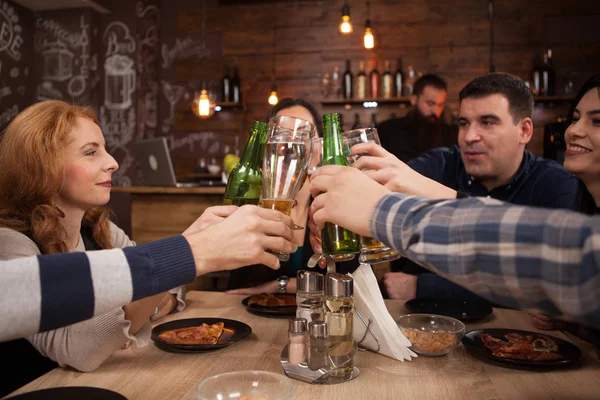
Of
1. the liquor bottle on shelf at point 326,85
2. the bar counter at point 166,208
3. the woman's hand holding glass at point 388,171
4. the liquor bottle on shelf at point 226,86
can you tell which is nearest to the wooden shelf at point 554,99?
the liquor bottle on shelf at point 326,85

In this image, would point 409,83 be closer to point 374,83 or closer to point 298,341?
point 374,83

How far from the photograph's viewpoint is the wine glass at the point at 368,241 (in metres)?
1.02

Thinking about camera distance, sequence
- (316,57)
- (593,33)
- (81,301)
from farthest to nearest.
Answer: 1. (316,57)
2. (593,33)
3. (81,301)

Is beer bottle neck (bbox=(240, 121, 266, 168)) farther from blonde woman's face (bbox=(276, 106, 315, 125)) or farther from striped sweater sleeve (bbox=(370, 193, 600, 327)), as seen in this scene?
blonde woman's face (bbox=(276, 106, 315, 125))

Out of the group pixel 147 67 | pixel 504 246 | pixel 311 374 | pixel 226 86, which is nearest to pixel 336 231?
pixel 311 374

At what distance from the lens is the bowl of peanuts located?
109 centimetres

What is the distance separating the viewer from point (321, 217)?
0.91 m

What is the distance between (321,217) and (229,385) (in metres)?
0.32

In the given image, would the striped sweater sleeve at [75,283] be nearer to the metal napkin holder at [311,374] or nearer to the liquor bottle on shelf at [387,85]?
the metal napkin holder at [311,374]

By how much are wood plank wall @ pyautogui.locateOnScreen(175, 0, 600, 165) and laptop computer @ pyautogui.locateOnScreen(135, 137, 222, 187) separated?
5.72ft

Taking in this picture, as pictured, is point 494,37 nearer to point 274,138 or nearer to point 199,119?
point 199,119

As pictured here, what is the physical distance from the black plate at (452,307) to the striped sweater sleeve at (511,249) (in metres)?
0.70

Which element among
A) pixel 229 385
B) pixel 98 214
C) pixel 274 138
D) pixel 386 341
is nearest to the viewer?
pixel 229 385

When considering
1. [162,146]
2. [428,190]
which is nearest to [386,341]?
[428,190]
